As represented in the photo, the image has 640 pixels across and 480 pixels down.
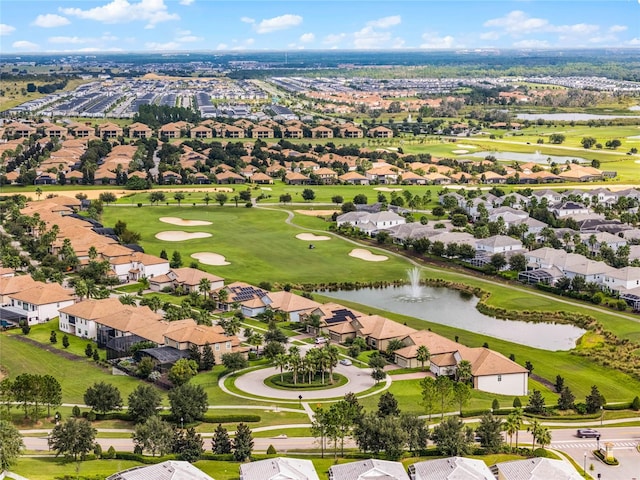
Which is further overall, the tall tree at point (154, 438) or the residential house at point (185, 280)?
the residential house at point (185, 280)

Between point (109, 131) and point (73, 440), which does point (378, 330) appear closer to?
point (73, 440)

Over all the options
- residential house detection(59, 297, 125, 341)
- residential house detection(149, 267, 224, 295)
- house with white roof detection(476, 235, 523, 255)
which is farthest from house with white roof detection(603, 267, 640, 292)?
residential house detection(59, 297, 125, 341)

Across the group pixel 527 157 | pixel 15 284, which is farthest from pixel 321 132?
pixel 15 284

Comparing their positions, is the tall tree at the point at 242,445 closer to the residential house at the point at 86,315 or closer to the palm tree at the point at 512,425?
the palm tree at the point at 512,425

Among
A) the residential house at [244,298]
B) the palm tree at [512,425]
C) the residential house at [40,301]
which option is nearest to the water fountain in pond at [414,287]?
the residential house at [244,298]

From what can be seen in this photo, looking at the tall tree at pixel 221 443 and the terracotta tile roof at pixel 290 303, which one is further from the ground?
the tall tree at pixel 221 443

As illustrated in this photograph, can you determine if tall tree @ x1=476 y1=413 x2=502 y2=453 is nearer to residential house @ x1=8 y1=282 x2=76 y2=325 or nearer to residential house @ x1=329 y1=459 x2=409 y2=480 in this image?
residential house @ x1=329 y1=459 x2=409 y2=480
